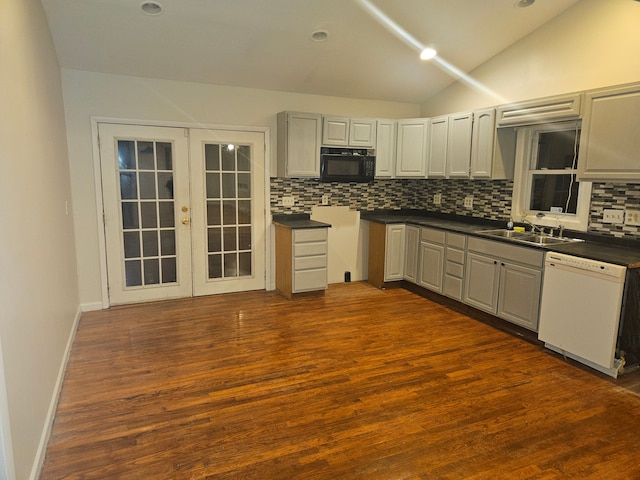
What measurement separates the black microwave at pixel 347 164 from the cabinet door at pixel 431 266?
111 centimetres

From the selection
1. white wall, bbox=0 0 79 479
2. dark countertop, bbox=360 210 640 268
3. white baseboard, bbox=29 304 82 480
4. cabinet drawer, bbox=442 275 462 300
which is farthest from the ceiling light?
white baseboard, bbox=29 304 82 480

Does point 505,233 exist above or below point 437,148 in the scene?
below

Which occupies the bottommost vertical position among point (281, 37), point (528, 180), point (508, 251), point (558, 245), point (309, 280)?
point (309, 280)

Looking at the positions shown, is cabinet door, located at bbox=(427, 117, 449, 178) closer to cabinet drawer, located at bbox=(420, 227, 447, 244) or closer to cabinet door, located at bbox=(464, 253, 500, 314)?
cabinet drawer, located at bbox=(420, 227, 447, 244)

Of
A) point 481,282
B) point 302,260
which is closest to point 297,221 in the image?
point 302,260

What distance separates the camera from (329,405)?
259 centimetres

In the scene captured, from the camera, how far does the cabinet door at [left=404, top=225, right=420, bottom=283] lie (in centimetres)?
499

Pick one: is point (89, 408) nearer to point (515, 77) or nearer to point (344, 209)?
point (344, 209)

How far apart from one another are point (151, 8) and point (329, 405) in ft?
10.6

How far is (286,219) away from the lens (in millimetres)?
5090

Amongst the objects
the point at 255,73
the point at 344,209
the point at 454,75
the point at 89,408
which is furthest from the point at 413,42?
the point at 89,408

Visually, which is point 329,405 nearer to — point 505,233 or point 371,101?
point 505,233

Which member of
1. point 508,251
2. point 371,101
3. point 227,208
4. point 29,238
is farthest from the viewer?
point 371,101

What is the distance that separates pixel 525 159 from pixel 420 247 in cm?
147
